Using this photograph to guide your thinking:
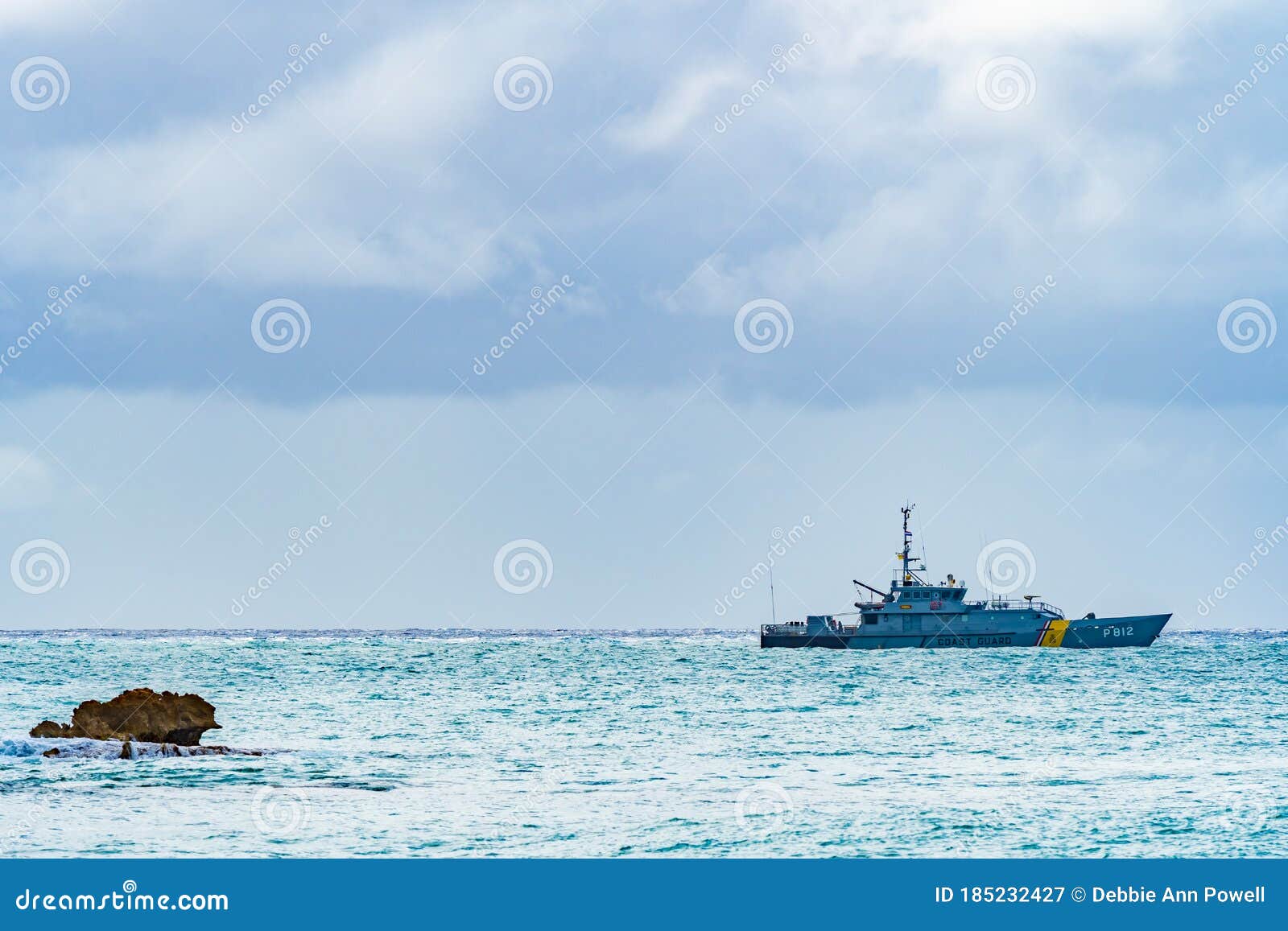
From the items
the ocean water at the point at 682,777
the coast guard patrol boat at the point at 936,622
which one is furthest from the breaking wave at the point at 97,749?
the coast guard patrol boat at the point at 936,622

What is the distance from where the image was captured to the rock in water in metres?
32.1

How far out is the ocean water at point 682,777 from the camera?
21969mm

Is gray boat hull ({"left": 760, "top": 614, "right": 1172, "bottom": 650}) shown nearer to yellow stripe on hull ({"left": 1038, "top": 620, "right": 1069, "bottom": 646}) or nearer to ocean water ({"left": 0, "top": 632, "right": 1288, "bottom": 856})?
yellow stripe on hull ({"left": 1038, "top": 620, "right": 1069, "bottom": 646})

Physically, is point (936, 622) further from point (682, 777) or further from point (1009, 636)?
point (682, 777)

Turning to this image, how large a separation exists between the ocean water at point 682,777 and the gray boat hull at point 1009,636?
36.0m

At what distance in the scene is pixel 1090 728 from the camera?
4338cm

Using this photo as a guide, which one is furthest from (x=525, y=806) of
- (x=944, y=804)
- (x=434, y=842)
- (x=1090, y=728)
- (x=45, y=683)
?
(x=45, y=683)

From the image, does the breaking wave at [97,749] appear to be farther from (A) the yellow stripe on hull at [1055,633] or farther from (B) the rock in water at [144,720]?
(A) the yellow stripe on hull at [1055,633]

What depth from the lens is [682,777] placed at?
1188 inches

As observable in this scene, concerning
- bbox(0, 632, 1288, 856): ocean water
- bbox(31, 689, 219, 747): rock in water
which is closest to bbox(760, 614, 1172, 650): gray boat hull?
bbox(0, 632, 1288, 856): ocean water

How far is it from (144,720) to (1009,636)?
82.9m

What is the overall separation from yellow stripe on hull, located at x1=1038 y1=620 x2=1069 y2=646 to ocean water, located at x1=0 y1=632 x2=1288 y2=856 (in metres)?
40.1

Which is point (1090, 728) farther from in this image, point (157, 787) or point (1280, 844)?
point (157, 787)
